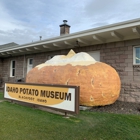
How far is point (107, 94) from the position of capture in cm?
549

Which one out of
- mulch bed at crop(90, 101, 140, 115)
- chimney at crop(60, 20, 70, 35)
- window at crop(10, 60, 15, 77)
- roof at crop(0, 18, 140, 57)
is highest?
chimney at crop(60, 20, 70, 35)

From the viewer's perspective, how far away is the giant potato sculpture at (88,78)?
5363 mm

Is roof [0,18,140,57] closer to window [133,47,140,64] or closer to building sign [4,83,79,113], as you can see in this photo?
window [133,47,140,64]

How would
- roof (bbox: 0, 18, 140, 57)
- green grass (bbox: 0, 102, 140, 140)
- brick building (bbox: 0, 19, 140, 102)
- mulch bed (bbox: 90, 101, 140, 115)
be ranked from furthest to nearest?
brick building (bbox: 0, 19, 140, 102) → roof (bbox: 0, 18, 140, 57) → mulch bed (bbox: 90, 101, 140, 115) → green grass (bbox: 0, 102, 140, 140)

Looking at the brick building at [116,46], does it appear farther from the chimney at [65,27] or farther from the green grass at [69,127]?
the chimney at [65,27]

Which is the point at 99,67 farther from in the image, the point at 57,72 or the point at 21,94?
the point at 21,94

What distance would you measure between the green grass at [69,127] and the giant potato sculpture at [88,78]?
0.81m

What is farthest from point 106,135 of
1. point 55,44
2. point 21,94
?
point 55,44

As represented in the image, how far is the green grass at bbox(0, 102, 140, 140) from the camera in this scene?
3.31 metres

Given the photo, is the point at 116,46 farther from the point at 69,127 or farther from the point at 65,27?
the point at 65,27

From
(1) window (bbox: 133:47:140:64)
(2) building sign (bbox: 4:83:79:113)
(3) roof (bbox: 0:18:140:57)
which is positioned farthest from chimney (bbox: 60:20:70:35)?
(2) building sign (bbox: 4:83:79:113)

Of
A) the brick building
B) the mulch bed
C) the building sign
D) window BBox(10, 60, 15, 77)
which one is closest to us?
the building sign

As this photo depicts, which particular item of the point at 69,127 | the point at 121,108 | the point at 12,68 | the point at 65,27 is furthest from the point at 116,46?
the point at 12,68

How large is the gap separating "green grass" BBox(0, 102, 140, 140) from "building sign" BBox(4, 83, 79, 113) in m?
0.38
